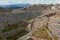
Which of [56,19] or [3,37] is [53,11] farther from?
[3,37]

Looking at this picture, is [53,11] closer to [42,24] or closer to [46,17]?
[46,17]

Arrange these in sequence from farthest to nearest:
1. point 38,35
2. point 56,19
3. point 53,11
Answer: point 53,11 < point 56,19 < point 38,35

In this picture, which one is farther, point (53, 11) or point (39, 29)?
point (53, 11)

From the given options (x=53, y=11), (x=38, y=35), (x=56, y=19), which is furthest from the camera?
(x=53, y=11)

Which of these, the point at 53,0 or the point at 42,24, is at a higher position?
the point at 53,0

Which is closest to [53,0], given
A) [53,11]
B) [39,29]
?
[53,11]

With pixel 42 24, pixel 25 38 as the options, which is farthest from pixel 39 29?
pixel 25 38

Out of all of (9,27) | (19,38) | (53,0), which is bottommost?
(19,38)
